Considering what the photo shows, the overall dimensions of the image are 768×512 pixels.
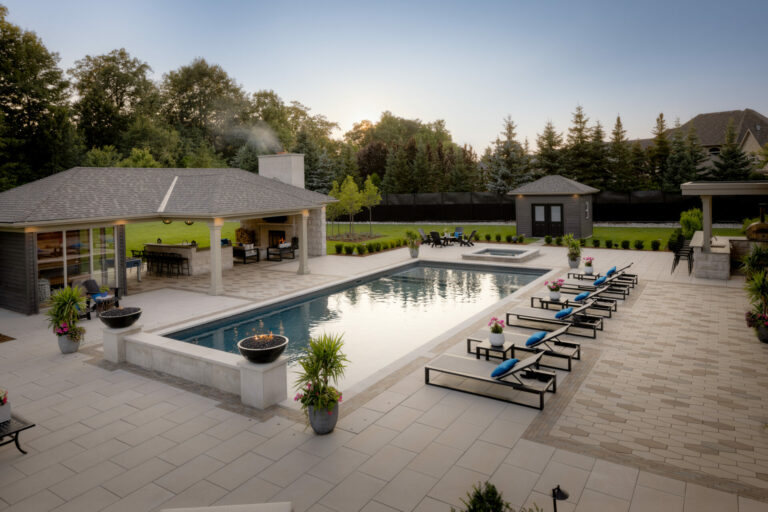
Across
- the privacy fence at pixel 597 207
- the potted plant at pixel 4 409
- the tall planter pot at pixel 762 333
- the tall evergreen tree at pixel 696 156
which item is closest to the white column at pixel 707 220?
the tall planter pot at pixel 762 333

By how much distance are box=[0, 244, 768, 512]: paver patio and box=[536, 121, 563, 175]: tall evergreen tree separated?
35.1 m

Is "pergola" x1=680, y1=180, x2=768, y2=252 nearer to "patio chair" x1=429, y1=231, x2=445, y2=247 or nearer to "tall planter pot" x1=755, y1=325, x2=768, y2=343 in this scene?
"tall planter pot" x1=755, y1=325, x2=768, y2=343

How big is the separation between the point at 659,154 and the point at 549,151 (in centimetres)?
1036

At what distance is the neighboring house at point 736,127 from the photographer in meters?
50.8

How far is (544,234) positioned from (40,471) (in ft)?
90.1

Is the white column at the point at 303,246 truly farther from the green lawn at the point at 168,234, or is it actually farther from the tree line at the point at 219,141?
the tree line at the point at 219,141

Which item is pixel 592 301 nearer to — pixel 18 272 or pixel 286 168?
pixel 18 272

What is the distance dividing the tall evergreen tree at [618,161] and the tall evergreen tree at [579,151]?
6.24ft

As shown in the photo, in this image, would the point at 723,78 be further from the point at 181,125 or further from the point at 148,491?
the point at 181,125

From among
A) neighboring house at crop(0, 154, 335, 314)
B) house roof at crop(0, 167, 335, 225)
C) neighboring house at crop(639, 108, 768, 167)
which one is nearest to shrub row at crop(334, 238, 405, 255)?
neighboring house at crop(0, 154, 335, 314)

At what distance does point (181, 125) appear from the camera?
6241cm

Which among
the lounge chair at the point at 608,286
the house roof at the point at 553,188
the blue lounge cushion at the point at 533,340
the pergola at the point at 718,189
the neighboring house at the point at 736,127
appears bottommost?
the blue lounge cushion at the point at 533,340

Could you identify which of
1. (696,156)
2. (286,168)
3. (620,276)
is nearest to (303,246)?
(286,168)

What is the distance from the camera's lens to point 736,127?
171ft
